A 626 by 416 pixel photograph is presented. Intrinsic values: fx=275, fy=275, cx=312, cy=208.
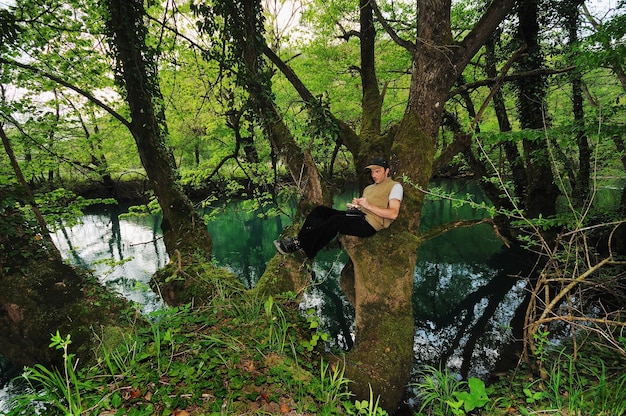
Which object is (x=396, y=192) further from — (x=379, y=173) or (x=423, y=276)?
(x=423, y=276)

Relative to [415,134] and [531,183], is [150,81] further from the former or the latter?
[531,183]

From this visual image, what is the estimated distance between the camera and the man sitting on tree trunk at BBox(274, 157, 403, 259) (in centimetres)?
363

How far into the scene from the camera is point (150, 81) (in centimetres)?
514

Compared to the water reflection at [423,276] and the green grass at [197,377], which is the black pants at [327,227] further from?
the green grass at [197,377]

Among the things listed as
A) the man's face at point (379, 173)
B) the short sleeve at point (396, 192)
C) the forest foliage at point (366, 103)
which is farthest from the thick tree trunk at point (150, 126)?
the short sleeve at point (396, 192)

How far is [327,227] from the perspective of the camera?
3705 millimetres

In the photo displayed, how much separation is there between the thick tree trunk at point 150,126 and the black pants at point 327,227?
2.38 meters

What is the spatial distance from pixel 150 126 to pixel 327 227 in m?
4.06

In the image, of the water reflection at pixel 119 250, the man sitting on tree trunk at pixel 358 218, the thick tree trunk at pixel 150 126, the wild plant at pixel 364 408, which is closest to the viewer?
the wild plant at pixel 364 408

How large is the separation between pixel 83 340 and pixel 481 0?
10.2 metres

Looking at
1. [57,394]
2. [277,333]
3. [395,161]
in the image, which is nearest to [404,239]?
[395,161]

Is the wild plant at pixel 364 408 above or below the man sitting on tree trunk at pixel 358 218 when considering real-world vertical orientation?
below

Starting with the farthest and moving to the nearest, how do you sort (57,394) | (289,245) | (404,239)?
(404,239)
(289,245)
(57,394)

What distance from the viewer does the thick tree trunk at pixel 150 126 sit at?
4656 mm
